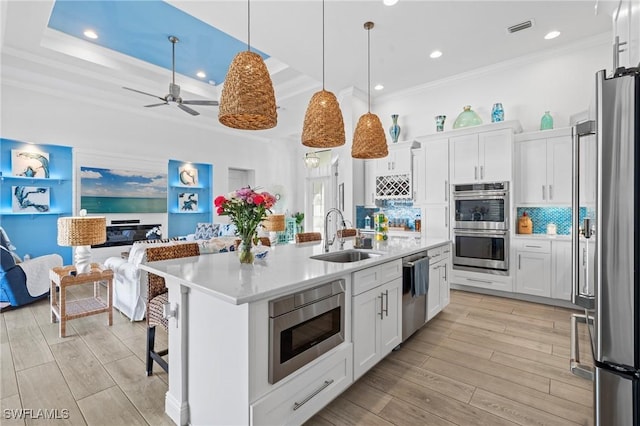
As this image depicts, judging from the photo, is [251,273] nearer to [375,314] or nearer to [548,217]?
[375,314]

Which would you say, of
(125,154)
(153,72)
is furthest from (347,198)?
(125,154)

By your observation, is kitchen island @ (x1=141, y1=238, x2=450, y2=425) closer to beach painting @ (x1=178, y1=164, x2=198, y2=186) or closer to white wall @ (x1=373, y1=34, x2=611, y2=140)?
white wall @ (x1=373, y1=34, x2=611, y2=140)

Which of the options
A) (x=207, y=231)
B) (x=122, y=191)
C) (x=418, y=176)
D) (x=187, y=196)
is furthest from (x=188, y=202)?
(x=418, y=176)

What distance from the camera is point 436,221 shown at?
16.1ft

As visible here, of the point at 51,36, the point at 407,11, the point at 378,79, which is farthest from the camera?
the point at 378,79

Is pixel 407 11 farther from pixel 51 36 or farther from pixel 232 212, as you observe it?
pixel 51 36

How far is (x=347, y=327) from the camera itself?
2002 millimetres

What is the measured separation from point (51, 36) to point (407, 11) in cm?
510

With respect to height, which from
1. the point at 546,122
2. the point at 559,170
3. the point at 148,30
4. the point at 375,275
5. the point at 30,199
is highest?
the point at 148,30

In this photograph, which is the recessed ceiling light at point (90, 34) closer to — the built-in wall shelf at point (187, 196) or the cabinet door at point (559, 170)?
the built-in wall shelf at point (187, 196)

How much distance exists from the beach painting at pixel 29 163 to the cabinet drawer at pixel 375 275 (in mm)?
6027

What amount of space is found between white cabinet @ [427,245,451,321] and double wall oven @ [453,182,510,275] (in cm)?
116

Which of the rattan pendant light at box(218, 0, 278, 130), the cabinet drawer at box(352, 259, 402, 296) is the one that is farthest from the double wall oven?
the rattan pendant light at box(218, 0, 278, 130)

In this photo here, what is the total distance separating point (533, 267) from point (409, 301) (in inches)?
98.2
